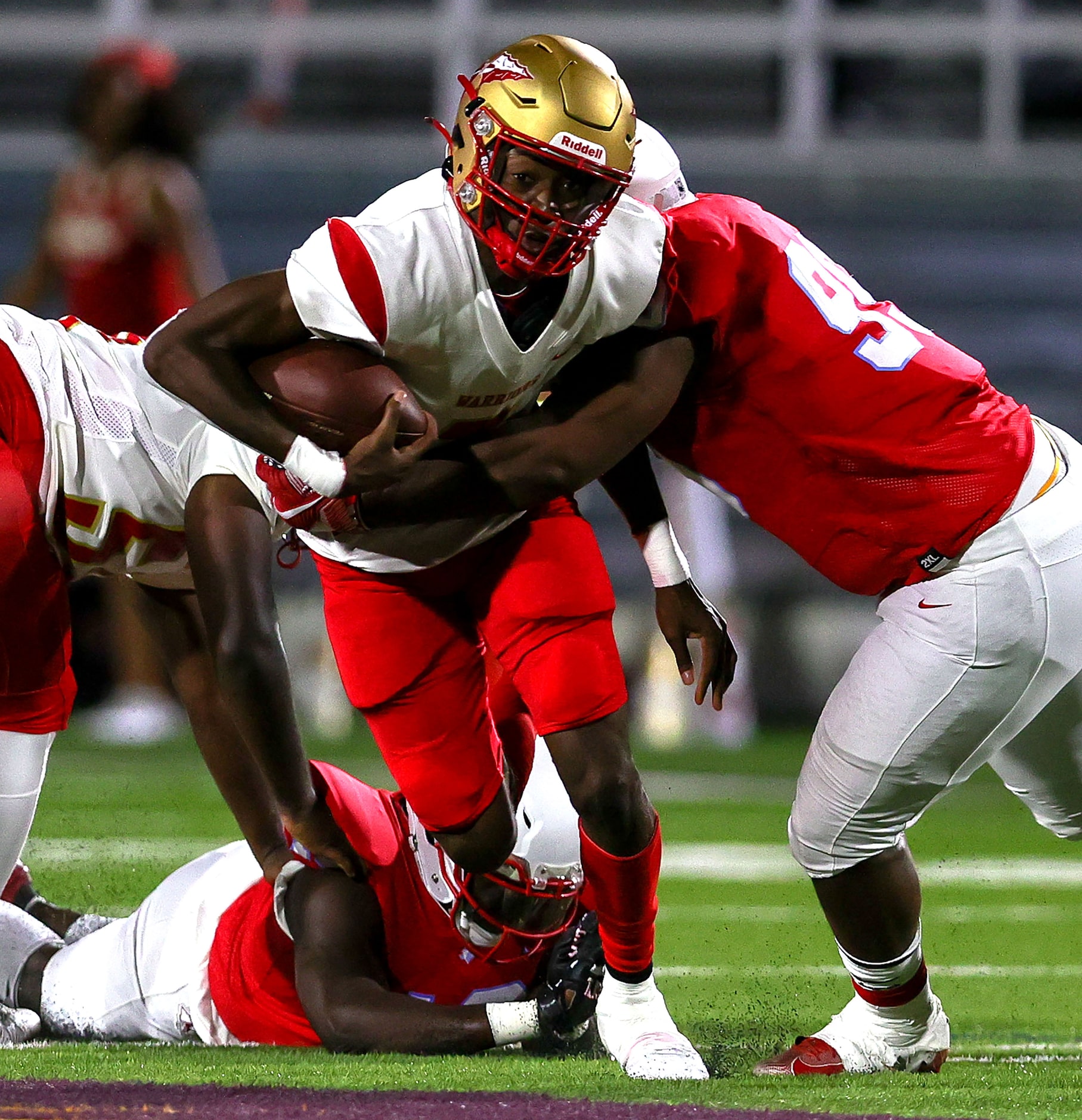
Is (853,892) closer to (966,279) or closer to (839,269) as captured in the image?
(839,269)

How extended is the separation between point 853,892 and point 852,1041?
0.25 meters

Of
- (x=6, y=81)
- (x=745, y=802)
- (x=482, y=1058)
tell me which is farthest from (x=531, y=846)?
(x=6, y=81)

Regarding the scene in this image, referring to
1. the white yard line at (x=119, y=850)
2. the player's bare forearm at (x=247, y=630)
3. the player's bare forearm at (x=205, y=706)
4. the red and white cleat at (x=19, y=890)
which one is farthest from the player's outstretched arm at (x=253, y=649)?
the white yard line at (x=119, y=850)

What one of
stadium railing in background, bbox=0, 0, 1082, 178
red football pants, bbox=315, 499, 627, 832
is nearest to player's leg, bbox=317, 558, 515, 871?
red football pants, bbox=315, 499, 627, 832

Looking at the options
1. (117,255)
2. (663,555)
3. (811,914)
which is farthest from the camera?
(117,255)

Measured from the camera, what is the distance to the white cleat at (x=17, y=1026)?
10.7 feet

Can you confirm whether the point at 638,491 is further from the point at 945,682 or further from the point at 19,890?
the point at 19,890

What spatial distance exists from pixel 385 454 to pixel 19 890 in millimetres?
1487

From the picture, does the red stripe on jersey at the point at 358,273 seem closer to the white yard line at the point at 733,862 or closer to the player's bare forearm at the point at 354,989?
the player's bare forearm at the point at 354,989

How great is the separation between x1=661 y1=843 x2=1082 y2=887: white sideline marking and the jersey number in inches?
83.3

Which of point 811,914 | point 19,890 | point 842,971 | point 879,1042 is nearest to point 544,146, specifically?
point 879,1042

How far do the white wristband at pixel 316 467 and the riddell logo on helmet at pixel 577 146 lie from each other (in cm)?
55

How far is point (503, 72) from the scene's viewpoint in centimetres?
285

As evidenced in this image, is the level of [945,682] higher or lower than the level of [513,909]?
higher
